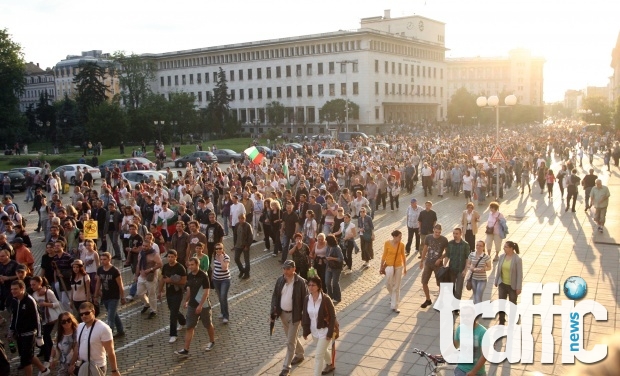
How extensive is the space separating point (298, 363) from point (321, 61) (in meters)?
84.0

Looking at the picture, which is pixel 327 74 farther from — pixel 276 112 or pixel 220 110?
pixel 220 110

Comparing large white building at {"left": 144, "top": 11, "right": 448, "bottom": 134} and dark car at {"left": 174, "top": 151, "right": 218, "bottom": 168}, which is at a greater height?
large white building at {"left": 144, "top": 11, "right": 448, "bottom": 134}

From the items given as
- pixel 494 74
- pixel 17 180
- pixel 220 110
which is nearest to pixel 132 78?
pixel 220 110

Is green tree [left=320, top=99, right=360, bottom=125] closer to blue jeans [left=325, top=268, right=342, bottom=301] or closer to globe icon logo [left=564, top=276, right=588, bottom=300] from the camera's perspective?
blue jeans [left=325, top=268, right=342, bottom=301]

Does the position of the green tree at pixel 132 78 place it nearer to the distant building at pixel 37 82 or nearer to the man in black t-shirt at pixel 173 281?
the distant building at pixel 37 82

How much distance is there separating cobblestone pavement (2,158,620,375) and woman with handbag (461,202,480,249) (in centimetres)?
152

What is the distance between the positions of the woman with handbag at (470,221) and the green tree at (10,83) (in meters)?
54.7

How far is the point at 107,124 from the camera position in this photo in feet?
199

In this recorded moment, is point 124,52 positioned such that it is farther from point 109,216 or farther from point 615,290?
point 615,290

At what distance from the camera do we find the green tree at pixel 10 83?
189 feet

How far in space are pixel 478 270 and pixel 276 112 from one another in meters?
81.5

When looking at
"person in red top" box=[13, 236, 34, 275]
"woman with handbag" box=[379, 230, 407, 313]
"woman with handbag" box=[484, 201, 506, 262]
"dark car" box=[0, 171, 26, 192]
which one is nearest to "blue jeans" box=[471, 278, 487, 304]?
"woman with handbag" box=[379, 230, 407, 313]

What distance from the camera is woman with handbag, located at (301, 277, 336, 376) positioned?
8289mm

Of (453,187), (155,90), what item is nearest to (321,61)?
(155,90)
